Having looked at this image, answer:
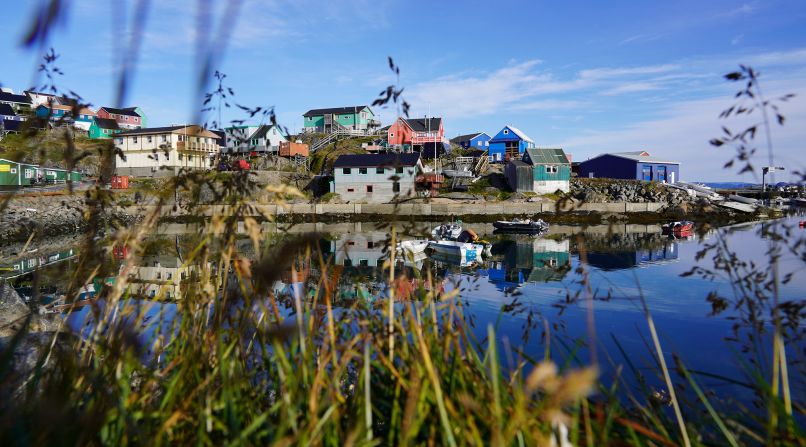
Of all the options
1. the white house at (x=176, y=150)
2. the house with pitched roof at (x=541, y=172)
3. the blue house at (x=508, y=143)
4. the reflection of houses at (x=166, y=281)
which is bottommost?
the reflection of houses at (x=166, y=281)

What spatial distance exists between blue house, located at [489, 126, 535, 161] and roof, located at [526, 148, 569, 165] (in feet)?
45.8

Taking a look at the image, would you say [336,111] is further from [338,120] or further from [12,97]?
[12,97]

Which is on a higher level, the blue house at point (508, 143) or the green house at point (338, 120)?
the green house at point (338, 120)

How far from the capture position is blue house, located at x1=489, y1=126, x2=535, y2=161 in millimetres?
77625

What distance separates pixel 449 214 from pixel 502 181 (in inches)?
580

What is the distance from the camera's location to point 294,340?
2.26 metres

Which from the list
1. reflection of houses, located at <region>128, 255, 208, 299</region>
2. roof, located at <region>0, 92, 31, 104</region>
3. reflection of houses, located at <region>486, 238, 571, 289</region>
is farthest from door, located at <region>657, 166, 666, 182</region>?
roof, located at <region>0, 92, 31, 104</region>

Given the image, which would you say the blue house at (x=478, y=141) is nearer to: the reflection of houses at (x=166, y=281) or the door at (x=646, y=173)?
the door at (x=646, y=173)

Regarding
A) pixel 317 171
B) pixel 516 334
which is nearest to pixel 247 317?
pixel 516 334

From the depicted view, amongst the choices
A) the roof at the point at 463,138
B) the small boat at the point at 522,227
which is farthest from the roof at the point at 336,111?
the small boat at the point at 522,227

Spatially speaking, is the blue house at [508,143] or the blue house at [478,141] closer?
the blue house at [508,143]

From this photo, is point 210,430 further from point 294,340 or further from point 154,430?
point 294,340

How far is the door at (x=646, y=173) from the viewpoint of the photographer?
233 feet

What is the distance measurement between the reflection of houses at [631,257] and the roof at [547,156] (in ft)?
95.1
